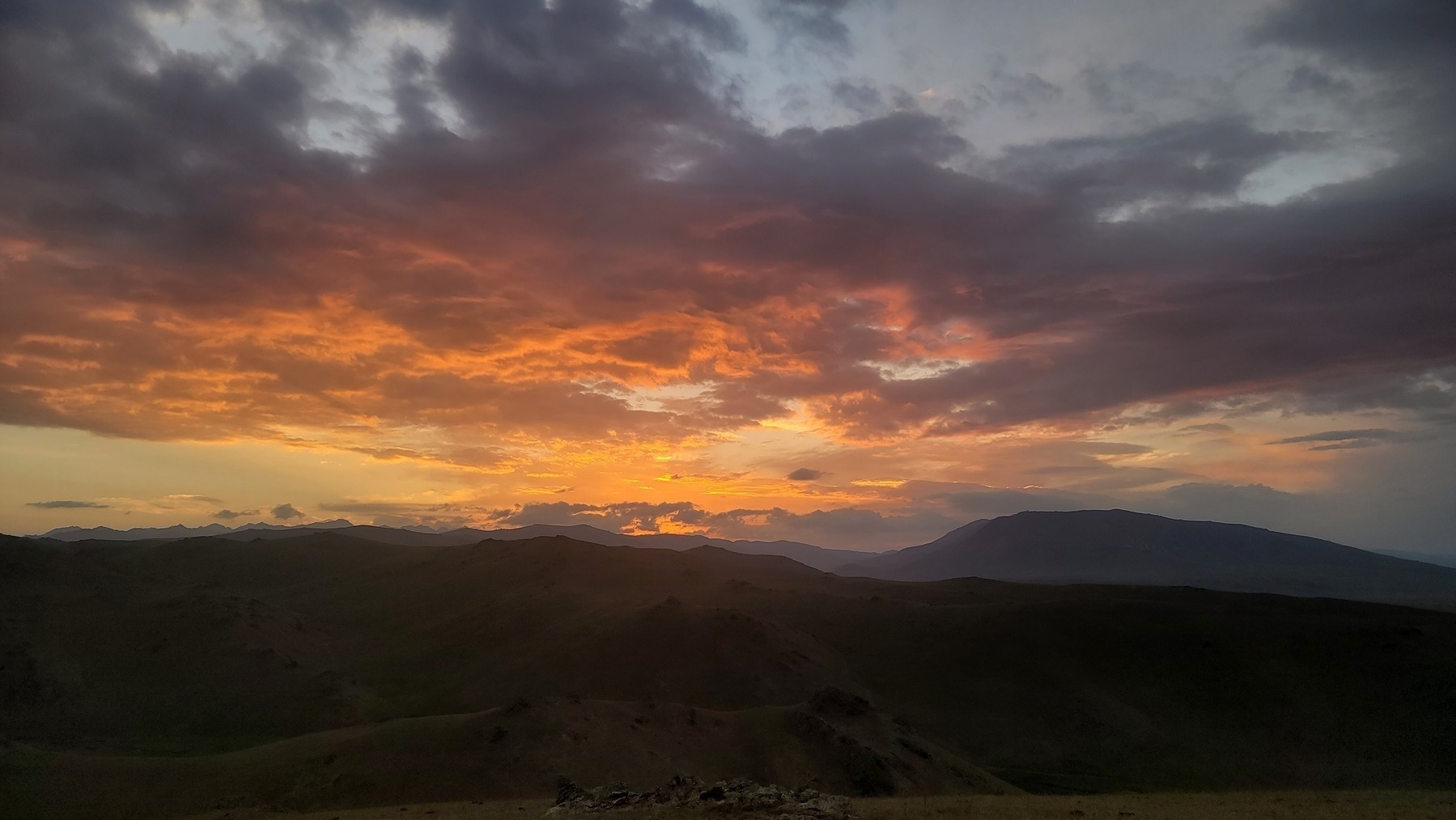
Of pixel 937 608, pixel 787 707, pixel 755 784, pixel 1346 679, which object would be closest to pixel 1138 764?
pixel 1346 679

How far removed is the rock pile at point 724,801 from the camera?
89.8 ft

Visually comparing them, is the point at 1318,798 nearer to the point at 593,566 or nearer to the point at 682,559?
the point at 593,566

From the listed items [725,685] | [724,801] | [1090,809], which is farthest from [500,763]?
[1090,809]

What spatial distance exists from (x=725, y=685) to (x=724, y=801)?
146ft

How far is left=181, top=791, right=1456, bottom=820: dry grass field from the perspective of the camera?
29.6 metres

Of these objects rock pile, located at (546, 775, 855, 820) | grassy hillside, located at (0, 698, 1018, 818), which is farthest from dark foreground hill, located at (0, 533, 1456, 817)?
rock pile, located at (546, 775, 855, 820)

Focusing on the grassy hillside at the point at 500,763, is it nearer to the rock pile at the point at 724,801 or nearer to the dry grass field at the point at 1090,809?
the dry grass field at the point at 1090,809

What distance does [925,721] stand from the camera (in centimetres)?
6969

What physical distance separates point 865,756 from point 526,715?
21944 millimetres

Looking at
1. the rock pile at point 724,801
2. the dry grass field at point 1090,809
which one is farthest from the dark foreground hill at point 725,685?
the rock pile at point 724,801

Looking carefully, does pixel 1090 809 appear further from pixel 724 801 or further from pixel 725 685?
pixel 725 685

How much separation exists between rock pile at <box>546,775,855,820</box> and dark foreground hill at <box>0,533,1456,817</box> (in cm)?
1330

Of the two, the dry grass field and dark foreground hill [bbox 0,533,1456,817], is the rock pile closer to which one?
the dry grass field

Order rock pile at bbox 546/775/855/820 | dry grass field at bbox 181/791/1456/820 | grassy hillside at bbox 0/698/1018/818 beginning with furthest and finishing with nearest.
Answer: grassy hillside at bbox 0/698/1018/818
dry grass field at bbox 181/791/1456/820
rock pile at bbox 546/775/855/820
